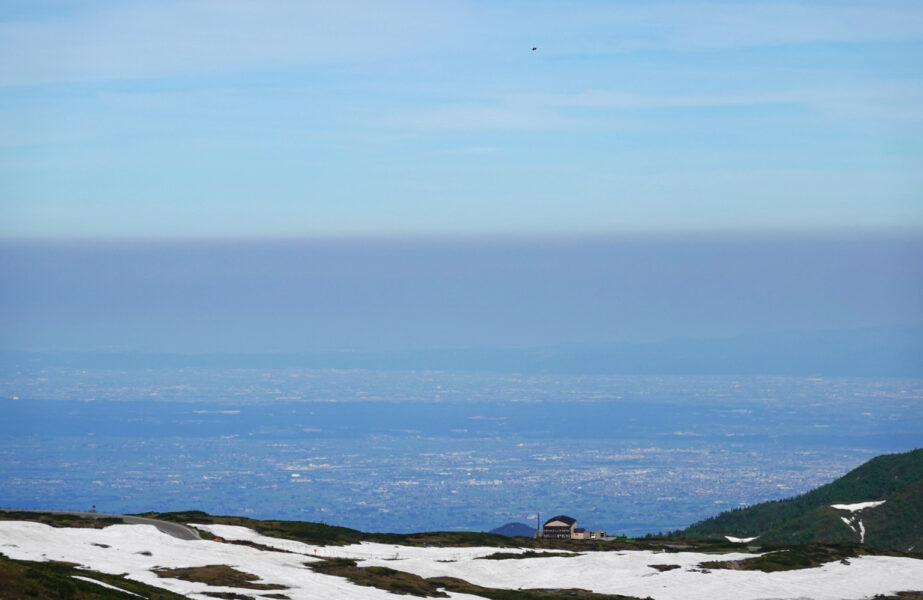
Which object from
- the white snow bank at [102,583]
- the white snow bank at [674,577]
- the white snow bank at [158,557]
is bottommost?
the white snow bank at [674,577]

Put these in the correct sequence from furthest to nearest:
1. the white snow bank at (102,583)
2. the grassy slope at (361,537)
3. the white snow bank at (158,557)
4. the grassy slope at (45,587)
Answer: the grassy slope at (361,537)
the white snow bank at (158,557)
the white snow bank at (102,583)
the grassy slope at (45,587)

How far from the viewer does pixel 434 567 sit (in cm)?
10744

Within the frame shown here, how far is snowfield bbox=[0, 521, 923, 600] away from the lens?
88.5 meters

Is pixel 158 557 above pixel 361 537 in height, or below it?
above

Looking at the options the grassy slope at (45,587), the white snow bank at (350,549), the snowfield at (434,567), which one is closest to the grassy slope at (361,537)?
the white snow bank at (350,549)

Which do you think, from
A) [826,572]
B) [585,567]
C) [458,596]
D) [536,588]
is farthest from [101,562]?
[826,572]

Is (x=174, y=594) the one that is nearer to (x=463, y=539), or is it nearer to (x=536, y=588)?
(x=536, y=588)

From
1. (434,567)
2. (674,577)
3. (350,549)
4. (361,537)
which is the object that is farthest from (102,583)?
(361,537)

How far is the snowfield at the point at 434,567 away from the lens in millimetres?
88500

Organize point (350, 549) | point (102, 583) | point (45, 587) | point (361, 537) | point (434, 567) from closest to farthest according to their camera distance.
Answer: point (45, 587) < point (102, 583) < point (434, 567) < point (350, 549) < point (361, 537)

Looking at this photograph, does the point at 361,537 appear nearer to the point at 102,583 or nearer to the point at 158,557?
the point at 158,557

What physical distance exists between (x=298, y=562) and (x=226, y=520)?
3039 centimetres

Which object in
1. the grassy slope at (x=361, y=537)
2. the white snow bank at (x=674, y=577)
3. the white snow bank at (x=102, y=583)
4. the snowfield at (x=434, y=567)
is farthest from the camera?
the grassy slope at (x=361, y=537)

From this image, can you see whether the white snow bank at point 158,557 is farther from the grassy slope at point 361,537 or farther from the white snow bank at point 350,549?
the grassy slope at point 361,537
